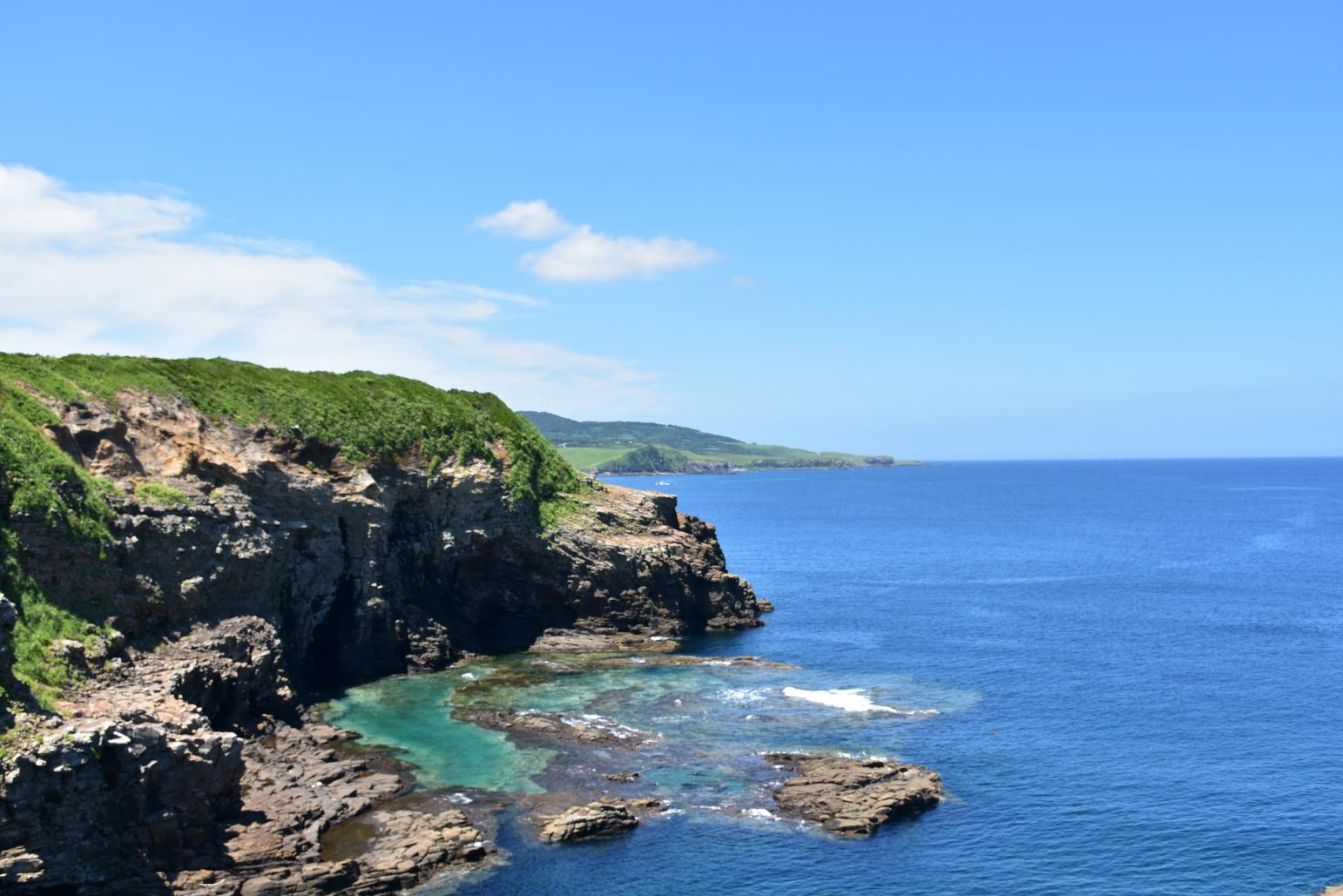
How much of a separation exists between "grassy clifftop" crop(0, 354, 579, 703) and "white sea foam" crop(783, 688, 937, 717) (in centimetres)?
3567

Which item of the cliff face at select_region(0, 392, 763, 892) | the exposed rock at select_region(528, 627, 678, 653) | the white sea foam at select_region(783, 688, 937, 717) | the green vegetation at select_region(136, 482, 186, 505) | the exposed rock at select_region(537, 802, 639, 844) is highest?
the green vegetation at select_region(136, 482, 186, 505)

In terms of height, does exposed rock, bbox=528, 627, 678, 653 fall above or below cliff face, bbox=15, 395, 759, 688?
below

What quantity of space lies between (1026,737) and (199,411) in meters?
69.8

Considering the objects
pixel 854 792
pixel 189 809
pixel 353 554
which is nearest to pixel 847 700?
pixel 854 792

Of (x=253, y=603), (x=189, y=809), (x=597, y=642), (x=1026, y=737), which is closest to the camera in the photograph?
(x=189, y=809)

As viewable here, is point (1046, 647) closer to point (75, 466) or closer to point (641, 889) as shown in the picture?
point (641, 889)

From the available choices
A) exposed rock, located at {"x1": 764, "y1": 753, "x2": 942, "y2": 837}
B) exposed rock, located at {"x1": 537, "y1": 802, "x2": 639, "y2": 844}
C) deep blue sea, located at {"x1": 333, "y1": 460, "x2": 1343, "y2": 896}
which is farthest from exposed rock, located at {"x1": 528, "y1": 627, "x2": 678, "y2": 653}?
exposed rock, located at {"x1": 537, "y1": 802, "x2": 639, "y2": 844}

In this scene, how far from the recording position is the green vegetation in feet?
232

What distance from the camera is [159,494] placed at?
71.5 meters

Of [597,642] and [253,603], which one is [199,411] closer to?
[253,603]

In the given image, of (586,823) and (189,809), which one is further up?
(189,809)

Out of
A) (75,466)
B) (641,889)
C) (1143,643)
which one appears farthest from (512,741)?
(1143,643)

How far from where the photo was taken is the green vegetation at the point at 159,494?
70750 millimetres

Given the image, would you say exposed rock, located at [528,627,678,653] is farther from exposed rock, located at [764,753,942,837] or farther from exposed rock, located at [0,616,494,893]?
exposed rock, located at [764,753,942,837]
